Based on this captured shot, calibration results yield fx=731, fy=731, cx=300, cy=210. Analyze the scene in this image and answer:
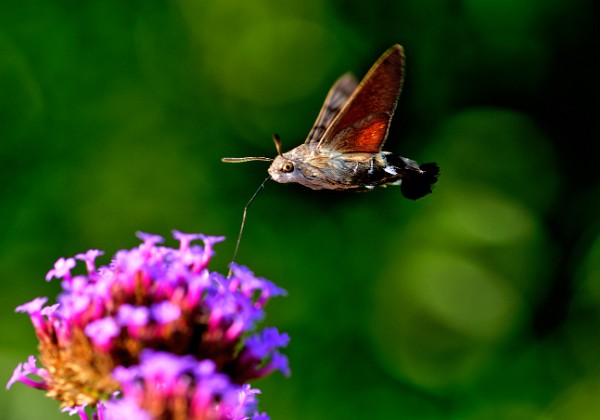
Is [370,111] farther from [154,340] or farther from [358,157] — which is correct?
[154,340]

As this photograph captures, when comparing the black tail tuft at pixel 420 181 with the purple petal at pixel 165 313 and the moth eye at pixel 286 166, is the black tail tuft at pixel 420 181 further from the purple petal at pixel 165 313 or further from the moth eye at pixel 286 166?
the purple petal at pixel 165 313

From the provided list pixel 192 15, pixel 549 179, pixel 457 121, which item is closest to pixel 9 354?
pixel 192 15

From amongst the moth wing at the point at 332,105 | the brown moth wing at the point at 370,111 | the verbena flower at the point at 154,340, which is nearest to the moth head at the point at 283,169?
the brown moth wing at the point at 370,111

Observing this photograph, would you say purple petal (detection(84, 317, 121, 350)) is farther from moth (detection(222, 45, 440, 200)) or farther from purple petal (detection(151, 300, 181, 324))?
moth (detection(222, 45, 440, 200))

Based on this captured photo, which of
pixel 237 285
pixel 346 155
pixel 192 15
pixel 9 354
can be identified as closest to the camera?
pixel 237 285

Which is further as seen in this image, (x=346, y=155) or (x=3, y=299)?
(x=3, y=299)

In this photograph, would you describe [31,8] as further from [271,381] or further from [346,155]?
[271,381]

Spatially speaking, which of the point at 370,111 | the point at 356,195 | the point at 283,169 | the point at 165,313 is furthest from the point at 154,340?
the point at 356,195

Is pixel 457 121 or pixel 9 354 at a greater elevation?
pixel 457 121
